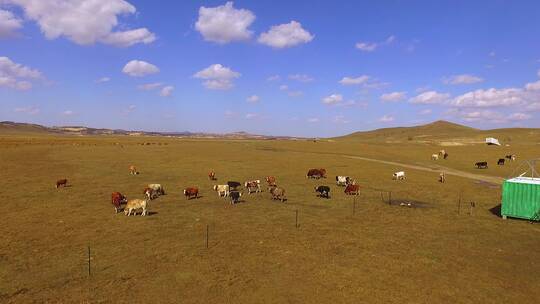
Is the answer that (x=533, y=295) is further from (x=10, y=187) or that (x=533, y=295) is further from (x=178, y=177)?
(x=10, y=187)

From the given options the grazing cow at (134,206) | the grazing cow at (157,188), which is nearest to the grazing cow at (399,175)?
the grazing cow at (157,188)

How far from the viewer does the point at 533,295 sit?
1291cm

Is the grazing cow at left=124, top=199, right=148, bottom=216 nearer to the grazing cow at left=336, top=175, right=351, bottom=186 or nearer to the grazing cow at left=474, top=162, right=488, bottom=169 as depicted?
the grazing cow at left=336, top=175, right=351, bottom=186

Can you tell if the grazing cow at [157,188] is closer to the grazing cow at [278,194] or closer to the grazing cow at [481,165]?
the grazing cow at [278,194]

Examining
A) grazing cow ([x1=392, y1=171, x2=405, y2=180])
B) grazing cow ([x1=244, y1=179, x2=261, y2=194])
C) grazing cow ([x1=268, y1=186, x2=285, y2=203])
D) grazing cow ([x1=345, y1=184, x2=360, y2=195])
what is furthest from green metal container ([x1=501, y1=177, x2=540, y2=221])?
grazing cow ([x1=244, y1=179, x2=261, y2=194])

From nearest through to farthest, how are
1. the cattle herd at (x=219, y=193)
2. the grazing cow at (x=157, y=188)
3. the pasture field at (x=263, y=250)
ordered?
1. the pasture field at (x=263, y=250)
2. the cattle herd at (x=219, y=193)
3. the grazing cow at (x=157, y=188)

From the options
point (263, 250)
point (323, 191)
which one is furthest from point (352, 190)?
point (263, 250)

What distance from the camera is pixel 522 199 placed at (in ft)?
75.4

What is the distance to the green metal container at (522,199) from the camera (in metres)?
22.6

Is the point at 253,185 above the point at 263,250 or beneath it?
above

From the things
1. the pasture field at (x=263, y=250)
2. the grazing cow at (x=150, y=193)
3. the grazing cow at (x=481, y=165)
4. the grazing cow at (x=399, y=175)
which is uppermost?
the grazing cow at (x=481, y=165)

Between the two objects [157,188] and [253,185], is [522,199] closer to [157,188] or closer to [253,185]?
[253,185]

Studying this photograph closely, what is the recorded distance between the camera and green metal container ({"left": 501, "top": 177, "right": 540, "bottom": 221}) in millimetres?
22641

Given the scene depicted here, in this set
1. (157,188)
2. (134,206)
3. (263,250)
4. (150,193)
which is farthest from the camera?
(157,188)
